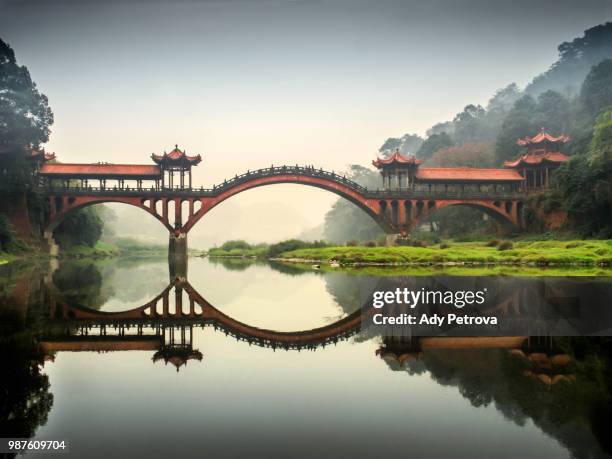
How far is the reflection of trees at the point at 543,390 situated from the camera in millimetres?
5477

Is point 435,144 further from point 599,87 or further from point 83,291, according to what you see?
point 83,291

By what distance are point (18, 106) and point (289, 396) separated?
44.9 meters

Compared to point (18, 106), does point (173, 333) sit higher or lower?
lower

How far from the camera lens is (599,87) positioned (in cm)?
5794

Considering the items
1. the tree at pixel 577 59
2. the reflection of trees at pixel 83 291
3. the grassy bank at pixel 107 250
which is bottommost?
the reflection of trees at pixel 83 291

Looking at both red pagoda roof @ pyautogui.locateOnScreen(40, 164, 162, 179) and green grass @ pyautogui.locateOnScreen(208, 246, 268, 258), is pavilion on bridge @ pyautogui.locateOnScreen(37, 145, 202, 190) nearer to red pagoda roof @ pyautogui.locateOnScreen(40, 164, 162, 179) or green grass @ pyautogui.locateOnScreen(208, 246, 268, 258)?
red pagoda roof @ pyautogui.locateOnScreen(40, 164, 162, 179)

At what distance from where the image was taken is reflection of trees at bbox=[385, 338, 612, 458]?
5.48 m

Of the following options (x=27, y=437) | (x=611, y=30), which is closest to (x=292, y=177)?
(x=27, y=437)

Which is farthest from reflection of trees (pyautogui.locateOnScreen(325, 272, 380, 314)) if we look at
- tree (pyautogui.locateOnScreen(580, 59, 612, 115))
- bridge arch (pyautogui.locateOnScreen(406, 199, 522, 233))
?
tree (pyautogui.locateOnScreen(580, 59, 612, 115))

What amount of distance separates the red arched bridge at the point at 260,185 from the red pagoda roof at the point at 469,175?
1.50 meters

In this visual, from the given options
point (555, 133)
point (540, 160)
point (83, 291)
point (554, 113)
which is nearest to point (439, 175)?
point (540, 160)

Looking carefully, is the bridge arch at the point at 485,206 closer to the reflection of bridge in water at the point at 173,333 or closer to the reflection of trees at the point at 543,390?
the reflection of bridge in water at the point at 173,333

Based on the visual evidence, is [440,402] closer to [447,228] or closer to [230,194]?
[230,194]

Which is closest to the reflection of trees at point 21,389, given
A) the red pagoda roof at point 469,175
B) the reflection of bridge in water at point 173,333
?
the reflection of bridge in water at point 173,333
